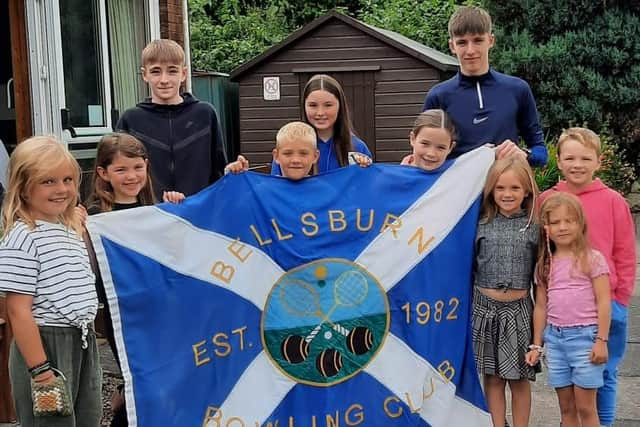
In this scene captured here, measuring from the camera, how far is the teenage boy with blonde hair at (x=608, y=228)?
4.09 metres

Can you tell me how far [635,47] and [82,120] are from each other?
31.0 feet

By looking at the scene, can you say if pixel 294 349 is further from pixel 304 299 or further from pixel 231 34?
pixel 231 34

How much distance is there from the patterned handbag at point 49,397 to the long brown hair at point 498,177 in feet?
6.88

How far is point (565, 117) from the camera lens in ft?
45.5

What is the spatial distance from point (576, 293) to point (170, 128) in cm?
215

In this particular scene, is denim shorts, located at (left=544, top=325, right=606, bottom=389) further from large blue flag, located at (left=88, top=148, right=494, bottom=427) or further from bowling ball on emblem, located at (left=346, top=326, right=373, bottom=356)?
bowling ball on emblem, located at (left=346, top=326, right=373, bottom=356)

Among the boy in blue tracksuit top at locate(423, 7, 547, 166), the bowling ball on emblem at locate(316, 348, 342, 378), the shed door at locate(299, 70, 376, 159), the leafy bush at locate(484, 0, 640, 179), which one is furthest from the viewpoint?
the leafy bush at locate(484, 0, 640, 179)

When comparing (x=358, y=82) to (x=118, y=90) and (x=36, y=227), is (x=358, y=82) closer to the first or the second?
(x=118, y=90)


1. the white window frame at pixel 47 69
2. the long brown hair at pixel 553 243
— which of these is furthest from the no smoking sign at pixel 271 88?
the long brown hair at pixel 553 243

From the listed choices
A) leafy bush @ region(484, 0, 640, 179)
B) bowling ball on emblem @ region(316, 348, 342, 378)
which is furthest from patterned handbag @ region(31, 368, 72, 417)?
leafy bush @ region(484, 0, 640, 179)

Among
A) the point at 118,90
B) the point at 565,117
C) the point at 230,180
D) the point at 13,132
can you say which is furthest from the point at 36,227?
the point at 565,117

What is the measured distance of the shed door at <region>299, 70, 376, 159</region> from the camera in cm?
1325

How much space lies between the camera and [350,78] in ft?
44.0

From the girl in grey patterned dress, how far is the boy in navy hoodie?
1.48 metres
